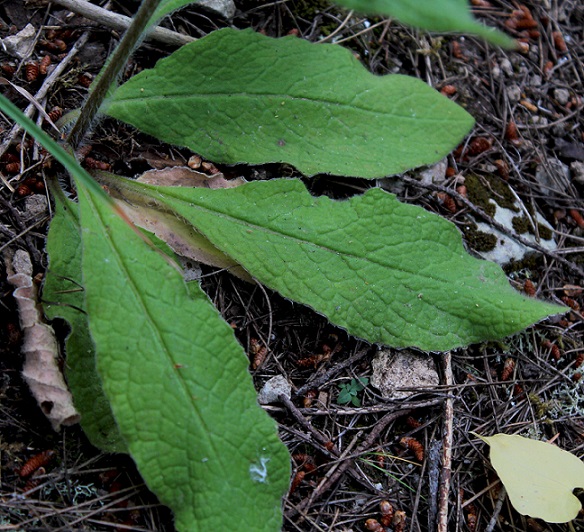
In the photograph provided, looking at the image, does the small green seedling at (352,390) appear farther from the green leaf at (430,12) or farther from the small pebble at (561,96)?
the small pebble at (561,96)

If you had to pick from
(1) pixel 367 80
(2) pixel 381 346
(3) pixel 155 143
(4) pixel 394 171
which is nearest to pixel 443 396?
(2) pixel 381 346

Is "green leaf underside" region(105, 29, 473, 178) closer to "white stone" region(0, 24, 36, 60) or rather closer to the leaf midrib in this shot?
the leaf midrib

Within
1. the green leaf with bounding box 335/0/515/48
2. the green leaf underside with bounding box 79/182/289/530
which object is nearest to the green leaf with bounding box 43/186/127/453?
the green leaf underside with bounding box 79/182/289/530

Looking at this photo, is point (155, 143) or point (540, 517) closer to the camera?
point (540, 517)

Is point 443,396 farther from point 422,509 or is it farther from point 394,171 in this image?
point 394,171

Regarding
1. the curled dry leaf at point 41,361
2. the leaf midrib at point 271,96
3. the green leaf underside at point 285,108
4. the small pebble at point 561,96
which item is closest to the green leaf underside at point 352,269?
the green leaf underside at point 285,108

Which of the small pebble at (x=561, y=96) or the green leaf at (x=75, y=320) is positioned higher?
the small pebble at (x=561, y=96)

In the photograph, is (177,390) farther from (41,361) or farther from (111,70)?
(111,70)
